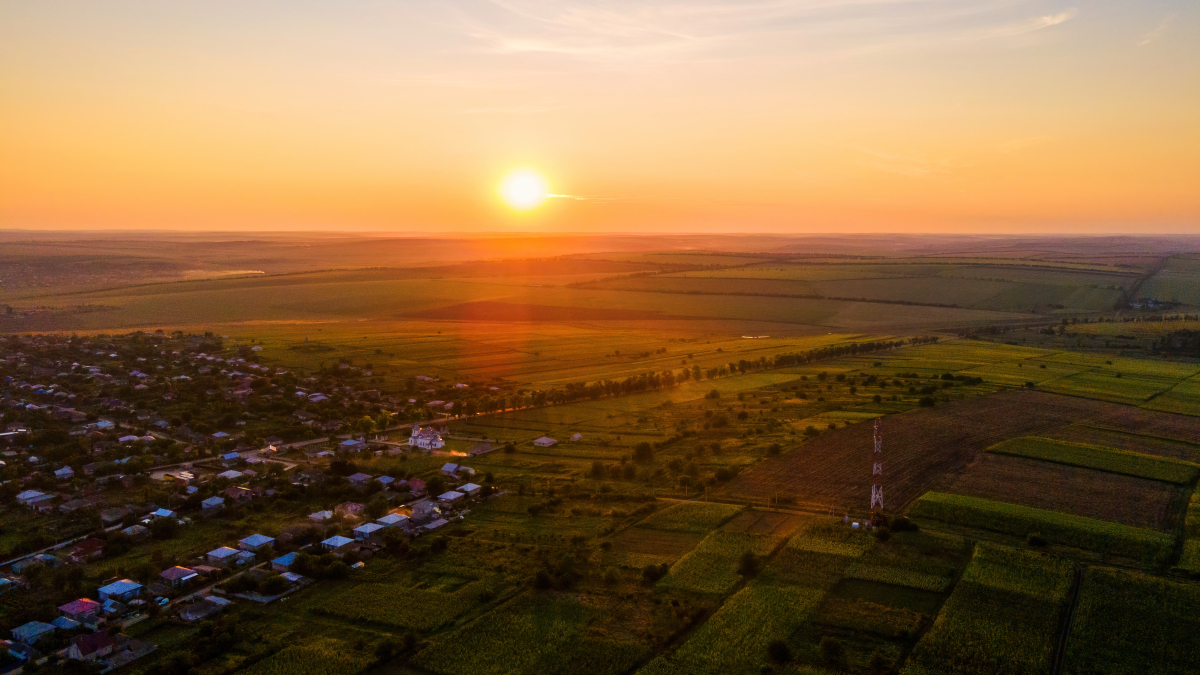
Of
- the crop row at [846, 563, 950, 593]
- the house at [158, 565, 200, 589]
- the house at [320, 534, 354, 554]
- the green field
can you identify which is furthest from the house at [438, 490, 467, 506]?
the green field

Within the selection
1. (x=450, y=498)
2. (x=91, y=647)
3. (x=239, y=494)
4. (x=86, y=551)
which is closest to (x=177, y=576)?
(x=91, y=647)

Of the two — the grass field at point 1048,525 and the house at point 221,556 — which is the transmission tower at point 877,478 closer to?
the grass field at point 1048,525

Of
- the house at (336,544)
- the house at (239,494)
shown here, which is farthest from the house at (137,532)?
the house at (336,544)

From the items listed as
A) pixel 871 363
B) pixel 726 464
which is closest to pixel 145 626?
pixel 726 464

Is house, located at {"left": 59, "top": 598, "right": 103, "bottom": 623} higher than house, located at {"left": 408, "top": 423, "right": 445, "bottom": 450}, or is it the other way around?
house, located at {"left": 408, "top": 423, "right": 445, "bottom": 450}

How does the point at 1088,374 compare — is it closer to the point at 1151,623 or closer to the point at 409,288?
the point at 1151,623

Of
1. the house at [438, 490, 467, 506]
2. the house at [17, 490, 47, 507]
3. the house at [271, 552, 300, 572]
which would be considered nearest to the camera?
the house at [271, 552, 300, 572]

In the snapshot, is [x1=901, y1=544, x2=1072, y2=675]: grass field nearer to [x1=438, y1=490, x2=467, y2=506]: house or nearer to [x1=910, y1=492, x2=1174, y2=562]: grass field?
[x1=910, y1=492, x2=1174, y2=562]: grass field
